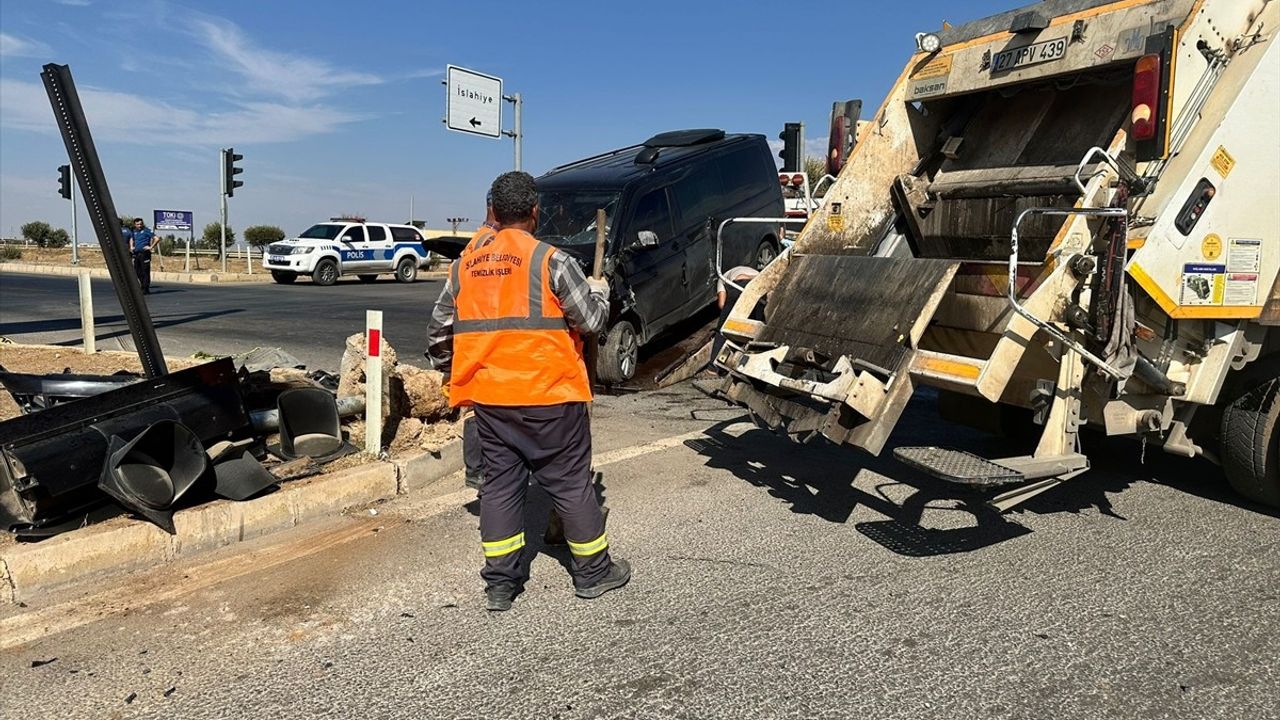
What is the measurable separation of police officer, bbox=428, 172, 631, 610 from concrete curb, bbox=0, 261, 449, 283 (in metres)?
24.8

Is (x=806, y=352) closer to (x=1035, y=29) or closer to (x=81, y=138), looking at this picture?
(x=1035, y=29)

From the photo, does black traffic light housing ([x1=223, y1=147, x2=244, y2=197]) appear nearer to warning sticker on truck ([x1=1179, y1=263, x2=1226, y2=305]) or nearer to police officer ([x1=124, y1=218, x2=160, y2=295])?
police officer ([x1=124, y1=218, x2=160, y2=295])

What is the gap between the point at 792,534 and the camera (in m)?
4.57

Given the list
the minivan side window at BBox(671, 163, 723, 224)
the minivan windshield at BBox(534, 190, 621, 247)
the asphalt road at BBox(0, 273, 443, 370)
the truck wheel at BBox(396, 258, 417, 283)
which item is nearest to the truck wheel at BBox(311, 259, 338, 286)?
the truck wheel at BBox(396, 258, 417, 283)

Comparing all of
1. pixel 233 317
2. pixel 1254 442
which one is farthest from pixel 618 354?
pixel 233 317

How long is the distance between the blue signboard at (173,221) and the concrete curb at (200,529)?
2991 centimetres

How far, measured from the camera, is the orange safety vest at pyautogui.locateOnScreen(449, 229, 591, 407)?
11.6ft

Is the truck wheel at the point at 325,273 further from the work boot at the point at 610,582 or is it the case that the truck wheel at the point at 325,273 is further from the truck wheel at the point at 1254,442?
the truck wheel at the point at 1254,442

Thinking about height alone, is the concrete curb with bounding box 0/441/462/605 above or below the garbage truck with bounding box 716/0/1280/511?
below

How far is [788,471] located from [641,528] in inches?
55.9

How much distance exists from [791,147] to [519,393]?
5.70 m

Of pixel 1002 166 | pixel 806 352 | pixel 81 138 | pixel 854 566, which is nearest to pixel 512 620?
pixel 854 566

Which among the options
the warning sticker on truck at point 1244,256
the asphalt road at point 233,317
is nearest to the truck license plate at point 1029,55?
the warning sticker on truck at point 1244,256

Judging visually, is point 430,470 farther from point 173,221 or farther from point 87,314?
point 173,221
